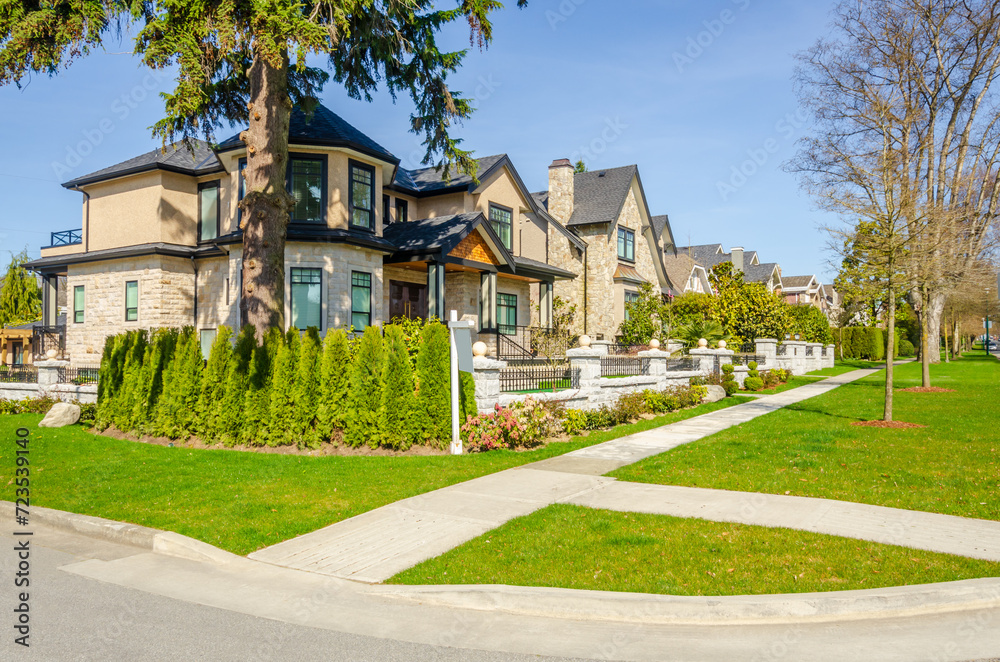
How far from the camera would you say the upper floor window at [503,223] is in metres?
26.8

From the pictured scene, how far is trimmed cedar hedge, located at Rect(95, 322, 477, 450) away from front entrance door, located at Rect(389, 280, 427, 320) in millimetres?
10656

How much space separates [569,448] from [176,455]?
6.84 metres

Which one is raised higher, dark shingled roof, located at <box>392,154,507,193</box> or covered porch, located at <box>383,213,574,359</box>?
dark shingled roof, located at <box>392,154,507,193</box>

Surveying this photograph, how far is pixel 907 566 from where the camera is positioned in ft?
17.6

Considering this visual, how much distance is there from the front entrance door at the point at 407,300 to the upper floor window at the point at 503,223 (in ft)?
14.0

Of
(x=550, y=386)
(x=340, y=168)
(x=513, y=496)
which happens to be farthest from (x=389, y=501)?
(x=340, y=168)

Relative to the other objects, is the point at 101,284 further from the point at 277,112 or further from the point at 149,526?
the point at 149,526

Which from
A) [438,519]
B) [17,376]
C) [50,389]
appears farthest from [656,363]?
[17,376]

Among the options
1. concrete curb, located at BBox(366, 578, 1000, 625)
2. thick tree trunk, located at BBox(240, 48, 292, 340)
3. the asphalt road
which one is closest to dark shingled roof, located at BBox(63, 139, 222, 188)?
thick tree trunk, located at BBox(240, 48, 292, 340)

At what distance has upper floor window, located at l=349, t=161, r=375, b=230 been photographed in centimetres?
2095

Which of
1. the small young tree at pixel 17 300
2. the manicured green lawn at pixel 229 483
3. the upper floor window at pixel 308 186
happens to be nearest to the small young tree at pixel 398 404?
the manicured green lawn at pixel 229 483

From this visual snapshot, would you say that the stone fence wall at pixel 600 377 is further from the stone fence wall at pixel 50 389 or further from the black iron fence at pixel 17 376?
the black iron fence at pixel 17 376

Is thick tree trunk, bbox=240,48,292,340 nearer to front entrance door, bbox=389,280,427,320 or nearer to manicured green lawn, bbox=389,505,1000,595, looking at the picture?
manicured green lawn, bbox=389,505,1000,595

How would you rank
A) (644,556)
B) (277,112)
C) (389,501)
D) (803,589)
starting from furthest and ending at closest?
(277,112) → (389,501) → (644,556) → (803,589)
